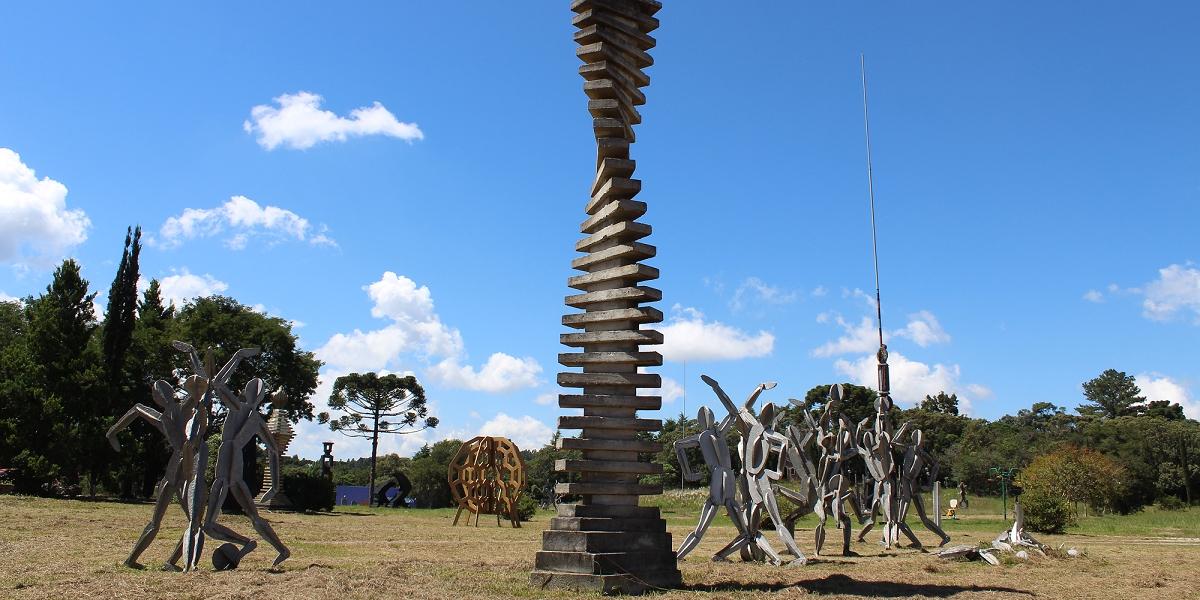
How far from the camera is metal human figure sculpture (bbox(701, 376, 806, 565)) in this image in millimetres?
13148

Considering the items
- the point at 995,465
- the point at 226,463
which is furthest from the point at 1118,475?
the point at 226,463

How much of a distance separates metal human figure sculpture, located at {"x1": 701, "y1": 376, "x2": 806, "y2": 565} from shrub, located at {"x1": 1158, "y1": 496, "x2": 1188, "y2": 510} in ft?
146

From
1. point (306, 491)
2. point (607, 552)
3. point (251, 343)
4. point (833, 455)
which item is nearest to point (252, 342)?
point (251, 343)

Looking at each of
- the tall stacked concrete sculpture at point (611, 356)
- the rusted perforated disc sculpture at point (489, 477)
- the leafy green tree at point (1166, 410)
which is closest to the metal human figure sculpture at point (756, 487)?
the tall stacked concrete sculpture at point (611, 356)

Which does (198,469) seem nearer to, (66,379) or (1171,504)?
(66,379)

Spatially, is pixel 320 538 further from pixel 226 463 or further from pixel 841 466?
pixel 841 466

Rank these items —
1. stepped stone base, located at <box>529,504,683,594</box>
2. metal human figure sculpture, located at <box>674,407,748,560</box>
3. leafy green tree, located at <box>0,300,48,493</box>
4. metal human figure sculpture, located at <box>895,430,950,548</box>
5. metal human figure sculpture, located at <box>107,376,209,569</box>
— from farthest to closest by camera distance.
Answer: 1. leafy green tree, located at <box>0,300,48,493</box>
2. metal human figure sculpture, located at <box>895,430,950,548</box>
3. metal human figure sculpture, located at <box>674,407,748,560</box>
4. metal human figure sculpture, located at <box>107,376,209,569</box>
5. stepped stone base, located at <box>529,504,683,594</box>

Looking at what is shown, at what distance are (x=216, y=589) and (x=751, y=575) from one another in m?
6.54

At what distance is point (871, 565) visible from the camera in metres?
14.2

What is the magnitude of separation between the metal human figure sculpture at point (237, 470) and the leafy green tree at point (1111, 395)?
311ft

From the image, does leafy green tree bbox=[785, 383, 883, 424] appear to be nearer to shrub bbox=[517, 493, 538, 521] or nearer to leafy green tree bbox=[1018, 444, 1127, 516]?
leafy green tree bbox=[1018, 444, 1127, 516]

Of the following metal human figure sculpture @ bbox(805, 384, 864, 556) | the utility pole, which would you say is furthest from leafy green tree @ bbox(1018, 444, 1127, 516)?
metal human figure sculpture @ bbox(805, 384, 864, 556)

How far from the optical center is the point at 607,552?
400 inches

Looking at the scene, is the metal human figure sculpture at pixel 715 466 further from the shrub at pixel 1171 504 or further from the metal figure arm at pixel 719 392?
the shrub at pixel 1171 504
